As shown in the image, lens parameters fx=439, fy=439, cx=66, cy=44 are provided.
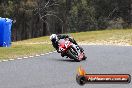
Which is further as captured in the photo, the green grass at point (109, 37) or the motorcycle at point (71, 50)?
the green grass at point (109, 37)

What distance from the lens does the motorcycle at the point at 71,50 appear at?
51.4ft

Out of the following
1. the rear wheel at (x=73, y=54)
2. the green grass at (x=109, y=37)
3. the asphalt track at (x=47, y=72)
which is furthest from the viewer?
the green grass at (x=109, y=37)

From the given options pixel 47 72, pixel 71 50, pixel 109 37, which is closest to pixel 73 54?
pixel 71 50

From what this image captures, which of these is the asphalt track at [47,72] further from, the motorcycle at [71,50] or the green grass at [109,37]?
the green grass at [109,37]

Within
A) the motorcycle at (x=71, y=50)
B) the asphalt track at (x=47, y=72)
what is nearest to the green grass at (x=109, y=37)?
the motorcycle at (x=71, y=50)

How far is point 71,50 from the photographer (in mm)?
15852

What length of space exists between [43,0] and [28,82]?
44586 mm

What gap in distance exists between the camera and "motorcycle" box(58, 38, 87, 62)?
15.7 metres

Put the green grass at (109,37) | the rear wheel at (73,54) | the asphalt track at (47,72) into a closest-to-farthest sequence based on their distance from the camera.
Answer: the asphalt track at (47,72) → the rear wheel at (73,54) → the green grass at (109,37)

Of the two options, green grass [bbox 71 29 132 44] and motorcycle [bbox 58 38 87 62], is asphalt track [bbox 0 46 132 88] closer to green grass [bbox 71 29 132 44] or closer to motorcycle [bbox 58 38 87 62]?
motorcycle [bbox 58 38 87 62]

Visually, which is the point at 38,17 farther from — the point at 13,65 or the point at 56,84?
the point at 56,84

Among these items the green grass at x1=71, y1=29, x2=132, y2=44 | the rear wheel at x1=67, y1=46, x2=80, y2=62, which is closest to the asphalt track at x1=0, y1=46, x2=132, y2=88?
the rear wheel at x1=67, y1=46, x2=80, y2=62

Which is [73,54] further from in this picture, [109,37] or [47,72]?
[109,37]

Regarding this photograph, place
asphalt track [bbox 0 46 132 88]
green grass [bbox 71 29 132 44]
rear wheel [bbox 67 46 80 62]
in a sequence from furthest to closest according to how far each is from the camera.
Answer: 1. green grass [bbox 71 29 132 44]
2. rear wheel [bbox 67 46 80 62]
3. asphalt track [bbox 0 46 132 88]
